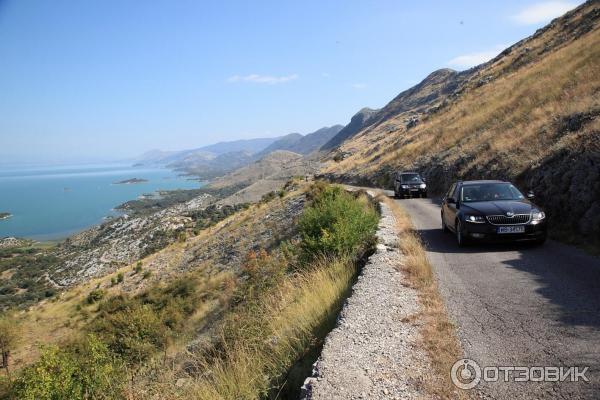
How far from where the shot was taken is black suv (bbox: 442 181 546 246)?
890 cm

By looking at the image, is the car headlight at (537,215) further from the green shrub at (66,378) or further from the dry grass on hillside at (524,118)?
the green shrub at (66,378)

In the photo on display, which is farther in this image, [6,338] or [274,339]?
[6,338]

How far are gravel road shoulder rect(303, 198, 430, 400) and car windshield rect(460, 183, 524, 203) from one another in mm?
4962

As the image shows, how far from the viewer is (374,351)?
14.0ft

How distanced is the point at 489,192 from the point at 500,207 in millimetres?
1221

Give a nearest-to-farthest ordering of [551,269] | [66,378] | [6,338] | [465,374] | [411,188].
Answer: [465,374] < [551,269] < [66,378] < [411,188] < [6,338]

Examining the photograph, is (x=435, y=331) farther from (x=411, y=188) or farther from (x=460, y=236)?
(x=411, y=188)

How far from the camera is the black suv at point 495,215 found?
8898 mm

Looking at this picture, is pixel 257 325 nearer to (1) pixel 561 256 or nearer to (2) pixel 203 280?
(1) pixel 561 256

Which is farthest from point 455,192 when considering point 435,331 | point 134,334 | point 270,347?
point 134,334

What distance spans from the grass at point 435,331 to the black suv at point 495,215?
2077mm

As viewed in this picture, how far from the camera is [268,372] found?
4793 millimetres

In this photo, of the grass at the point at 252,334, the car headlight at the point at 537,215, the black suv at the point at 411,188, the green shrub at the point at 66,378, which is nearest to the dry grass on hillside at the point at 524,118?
the black suv at the point at 411,188

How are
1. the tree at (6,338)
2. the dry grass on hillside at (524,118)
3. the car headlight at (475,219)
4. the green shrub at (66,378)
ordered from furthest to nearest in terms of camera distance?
the tree at (6,338), the dry grass on hillside at (524,118), the car headlight at (475,219), the green shrub at (66,378)
